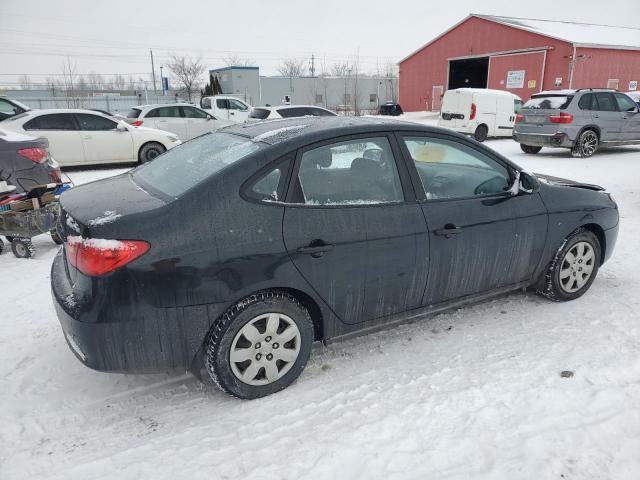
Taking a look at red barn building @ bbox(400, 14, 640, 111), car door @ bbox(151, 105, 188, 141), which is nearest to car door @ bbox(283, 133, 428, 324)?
car door @ bbox(151, 105, 188, 141)

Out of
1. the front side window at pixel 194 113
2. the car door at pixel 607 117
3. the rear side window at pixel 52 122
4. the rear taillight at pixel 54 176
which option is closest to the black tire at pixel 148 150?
the rear side window at pixel 52 122

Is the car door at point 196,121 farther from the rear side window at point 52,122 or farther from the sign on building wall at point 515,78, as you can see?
the sign on building wall at point 515,78

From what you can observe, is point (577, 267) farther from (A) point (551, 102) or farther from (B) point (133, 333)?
(A) point (551, 102)

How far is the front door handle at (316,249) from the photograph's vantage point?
285cm

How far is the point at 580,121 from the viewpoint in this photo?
40.4ft

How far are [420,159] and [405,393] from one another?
160 cm

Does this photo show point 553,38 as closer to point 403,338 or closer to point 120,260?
point 403,338

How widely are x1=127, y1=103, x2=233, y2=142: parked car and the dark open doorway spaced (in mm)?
20187

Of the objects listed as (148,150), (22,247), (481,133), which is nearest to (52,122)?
(148,150)

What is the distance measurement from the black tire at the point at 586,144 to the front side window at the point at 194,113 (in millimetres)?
10716

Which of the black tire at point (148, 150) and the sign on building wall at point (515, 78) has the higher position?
the sign on building wall at point (515, 78)

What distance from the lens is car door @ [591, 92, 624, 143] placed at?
1255 cm

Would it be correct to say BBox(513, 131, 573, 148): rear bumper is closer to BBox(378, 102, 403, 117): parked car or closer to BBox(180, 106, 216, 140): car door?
BBox(180, 106, 216, 140): car door

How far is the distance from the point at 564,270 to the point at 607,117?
1070cm
